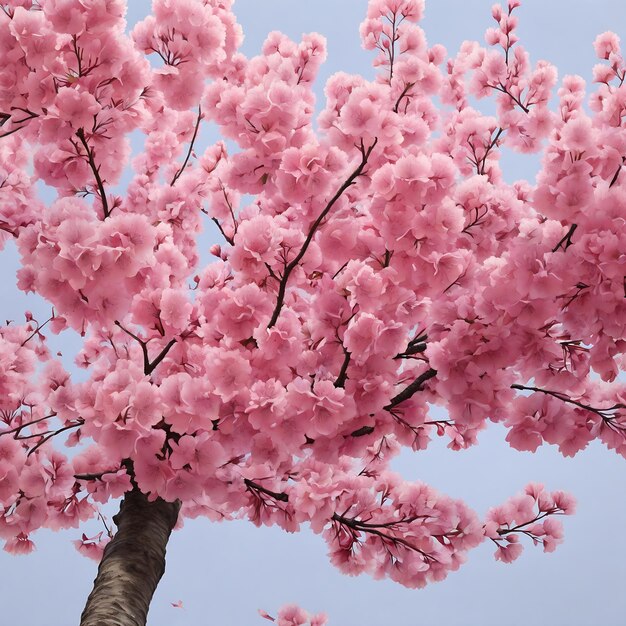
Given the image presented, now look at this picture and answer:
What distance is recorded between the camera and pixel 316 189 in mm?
3102

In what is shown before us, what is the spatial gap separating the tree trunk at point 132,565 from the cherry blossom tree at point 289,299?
2cm

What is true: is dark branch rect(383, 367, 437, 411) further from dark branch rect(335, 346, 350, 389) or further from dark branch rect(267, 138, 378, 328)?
dark branch rect(267, 138, 378, 328)

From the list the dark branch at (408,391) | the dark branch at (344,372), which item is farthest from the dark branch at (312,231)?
the dark branch at (408,391)

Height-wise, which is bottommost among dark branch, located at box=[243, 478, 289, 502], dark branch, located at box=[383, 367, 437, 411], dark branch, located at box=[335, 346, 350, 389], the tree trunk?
the tree trunk

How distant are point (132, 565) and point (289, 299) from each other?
1.90 meters

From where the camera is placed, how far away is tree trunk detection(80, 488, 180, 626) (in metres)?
3.43

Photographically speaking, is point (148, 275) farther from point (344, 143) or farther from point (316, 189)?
point (344, 143)

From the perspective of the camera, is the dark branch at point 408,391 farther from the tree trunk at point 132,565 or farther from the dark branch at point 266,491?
the tree trunk at point 132,565

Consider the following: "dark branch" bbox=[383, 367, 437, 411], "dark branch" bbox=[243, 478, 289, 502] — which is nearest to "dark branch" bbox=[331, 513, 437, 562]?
"dark branch" bbox=[243, 478, 289, 502]

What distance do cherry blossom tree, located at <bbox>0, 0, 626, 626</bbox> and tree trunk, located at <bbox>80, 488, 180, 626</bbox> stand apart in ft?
0.05

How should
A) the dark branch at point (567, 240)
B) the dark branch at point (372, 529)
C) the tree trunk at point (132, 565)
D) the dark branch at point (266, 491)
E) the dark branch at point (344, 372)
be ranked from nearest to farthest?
the dark branch at point (567, 240)
the dark branch at point (344, 372)
the tree trunk at point (132, 565)
the dark branch at point (266, 491)
the dark branch at point (372, 529)

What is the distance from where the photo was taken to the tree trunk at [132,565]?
3426mm

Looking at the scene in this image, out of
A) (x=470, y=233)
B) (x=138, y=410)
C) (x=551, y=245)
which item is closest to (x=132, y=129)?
(x=138, y=410)

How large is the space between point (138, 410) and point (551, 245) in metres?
2.06
